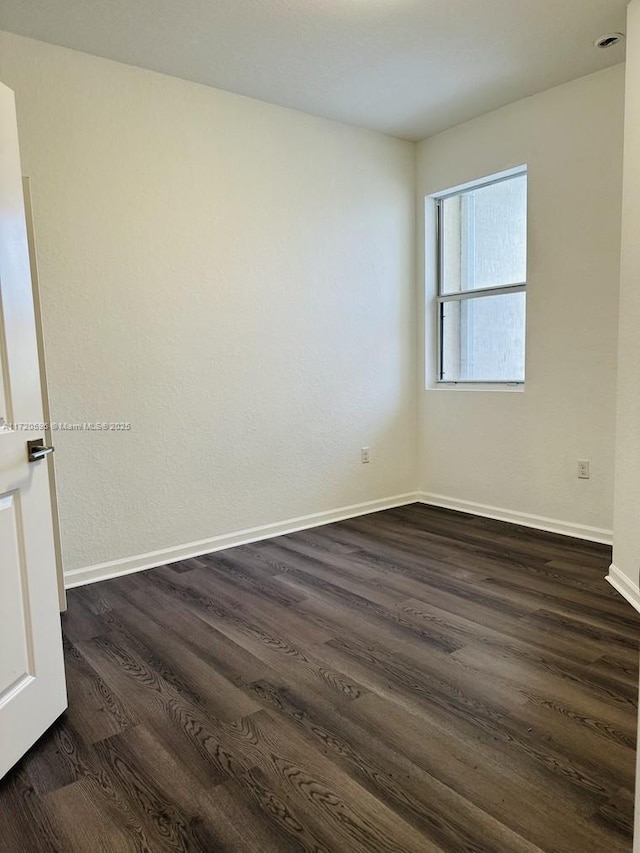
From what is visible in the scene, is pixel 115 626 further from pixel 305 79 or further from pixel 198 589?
pixel 305 79

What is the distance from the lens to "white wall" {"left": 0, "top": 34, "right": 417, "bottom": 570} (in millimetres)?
3053

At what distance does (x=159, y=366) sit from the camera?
11.1 feet

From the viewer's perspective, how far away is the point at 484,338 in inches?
171

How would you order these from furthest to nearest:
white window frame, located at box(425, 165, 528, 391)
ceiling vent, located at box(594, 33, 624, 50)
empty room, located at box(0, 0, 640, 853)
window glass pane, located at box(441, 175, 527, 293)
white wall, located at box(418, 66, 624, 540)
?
white window frame, located at box(425, 165, 528, 391) → window glass pane, located at box(441, 175, 527, 293) → white wall, located at box(418, 66, 624, 540) → ceiling vent, located at box(594, 33, 624, 50) → empty room, located at box(0, 0, 640, 853)

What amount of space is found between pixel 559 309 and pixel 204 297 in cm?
222

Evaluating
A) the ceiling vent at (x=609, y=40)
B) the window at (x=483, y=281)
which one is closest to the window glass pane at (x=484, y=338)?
the window at (x=483, y=281)

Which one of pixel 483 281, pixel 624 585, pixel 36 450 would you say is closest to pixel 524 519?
pixel 624 585

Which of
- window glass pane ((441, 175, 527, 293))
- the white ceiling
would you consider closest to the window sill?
window glass pane ((441, 175, 527, 293))

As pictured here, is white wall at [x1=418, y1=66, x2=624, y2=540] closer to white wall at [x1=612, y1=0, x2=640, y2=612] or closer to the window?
the window

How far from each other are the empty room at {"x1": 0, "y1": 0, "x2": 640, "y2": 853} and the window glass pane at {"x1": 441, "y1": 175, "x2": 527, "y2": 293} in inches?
1.0

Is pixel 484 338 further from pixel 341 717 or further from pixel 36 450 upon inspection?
pixel 36 450

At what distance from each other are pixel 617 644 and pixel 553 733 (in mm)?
706

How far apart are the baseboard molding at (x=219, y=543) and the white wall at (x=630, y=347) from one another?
1.96 m

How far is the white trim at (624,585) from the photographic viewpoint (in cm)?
267
